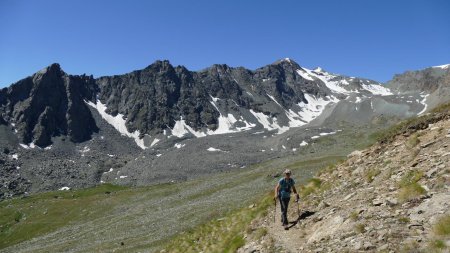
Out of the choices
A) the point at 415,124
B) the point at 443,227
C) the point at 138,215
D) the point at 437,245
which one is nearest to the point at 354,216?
the point at 443,227

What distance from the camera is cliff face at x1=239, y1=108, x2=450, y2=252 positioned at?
44.8ft

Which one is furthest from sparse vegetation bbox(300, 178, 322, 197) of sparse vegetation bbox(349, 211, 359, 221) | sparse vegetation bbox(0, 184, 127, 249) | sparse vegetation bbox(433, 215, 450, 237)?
sparse vegetation bbox(0, 184, 127, 249)

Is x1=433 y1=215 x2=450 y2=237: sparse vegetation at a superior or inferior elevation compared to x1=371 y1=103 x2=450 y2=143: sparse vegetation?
inferior

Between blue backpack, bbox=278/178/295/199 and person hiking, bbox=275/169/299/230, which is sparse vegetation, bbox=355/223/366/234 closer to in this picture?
person hiking, bbox=275/169/299/230

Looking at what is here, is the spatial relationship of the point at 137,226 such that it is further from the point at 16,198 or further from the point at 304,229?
the point at 16,198

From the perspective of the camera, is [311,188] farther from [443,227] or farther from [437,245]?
[437,245]

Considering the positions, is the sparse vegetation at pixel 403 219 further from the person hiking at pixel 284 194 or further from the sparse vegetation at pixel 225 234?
the sparse vegetation at pixel 225 234

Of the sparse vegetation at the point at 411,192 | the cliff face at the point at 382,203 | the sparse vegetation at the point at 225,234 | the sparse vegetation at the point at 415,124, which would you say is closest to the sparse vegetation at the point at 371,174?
the cliff face at the point at 382,203

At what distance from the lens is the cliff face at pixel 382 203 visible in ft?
44.8

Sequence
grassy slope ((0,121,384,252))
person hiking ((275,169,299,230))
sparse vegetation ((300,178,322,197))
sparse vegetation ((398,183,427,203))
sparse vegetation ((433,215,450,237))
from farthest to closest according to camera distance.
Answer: grassy slope ((0,121,384,252)), sparse vegetation ((300,178,322,197)), person hiking ((275,169,299,230)), sparse vegetation ((398,183,427,203)), sparse vegetation ((433,215,450,237))

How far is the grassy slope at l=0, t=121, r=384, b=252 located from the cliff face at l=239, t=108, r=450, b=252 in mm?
4107

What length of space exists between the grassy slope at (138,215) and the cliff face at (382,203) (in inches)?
162

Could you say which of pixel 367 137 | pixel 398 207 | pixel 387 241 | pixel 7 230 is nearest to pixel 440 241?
pixel 387 241

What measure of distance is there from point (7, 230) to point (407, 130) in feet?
422
